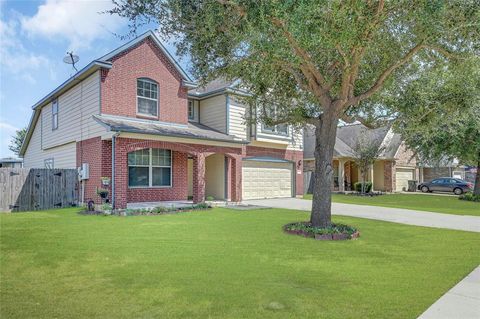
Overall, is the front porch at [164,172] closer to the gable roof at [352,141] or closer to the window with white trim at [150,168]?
the window with white trim at [150,168]

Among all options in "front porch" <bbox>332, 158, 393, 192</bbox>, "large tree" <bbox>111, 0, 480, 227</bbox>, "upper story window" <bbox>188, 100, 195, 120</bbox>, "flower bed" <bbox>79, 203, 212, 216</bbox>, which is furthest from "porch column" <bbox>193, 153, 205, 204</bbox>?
"front porch" <bbox>332, 158, 393, 192</bbox>

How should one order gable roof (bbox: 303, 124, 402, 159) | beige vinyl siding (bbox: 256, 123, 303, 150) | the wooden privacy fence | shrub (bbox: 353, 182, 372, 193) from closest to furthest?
1. the wooden privacy fence
2. beige vinyl siding (bbox: 256, 123, 303, 150)
3. shrub (bbox: 353, 182, 372, 193)
4. gable roof (bbox: 303, 124, 402, 159)

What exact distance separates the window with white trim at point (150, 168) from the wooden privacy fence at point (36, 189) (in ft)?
9.23

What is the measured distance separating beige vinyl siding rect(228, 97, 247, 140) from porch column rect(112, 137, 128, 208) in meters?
6.99

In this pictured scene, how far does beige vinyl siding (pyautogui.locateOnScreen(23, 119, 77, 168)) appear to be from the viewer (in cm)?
1720

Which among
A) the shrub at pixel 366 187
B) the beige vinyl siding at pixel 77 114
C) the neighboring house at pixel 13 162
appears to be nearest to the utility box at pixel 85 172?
the beige vinyl siding at pixel 77 114

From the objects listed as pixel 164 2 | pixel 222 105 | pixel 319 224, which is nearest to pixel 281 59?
pixel 164 2

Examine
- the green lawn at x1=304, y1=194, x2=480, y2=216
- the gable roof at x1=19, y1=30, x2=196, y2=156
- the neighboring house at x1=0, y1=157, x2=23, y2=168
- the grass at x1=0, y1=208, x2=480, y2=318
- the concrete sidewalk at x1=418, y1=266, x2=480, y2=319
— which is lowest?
the green lawn at x1=304, y1=194, x2=480, y2=216

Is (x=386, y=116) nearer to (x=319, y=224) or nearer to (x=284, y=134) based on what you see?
(x=319, y=224)

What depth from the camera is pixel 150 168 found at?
16312 millimetres

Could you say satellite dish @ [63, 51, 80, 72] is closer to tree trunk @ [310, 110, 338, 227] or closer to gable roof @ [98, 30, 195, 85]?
gable roof @ [98, 30, 195, 85]

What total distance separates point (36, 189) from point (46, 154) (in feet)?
20.0

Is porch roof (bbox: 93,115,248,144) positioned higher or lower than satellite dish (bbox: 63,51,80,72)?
lower

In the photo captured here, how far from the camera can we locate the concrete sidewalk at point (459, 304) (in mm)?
4088
